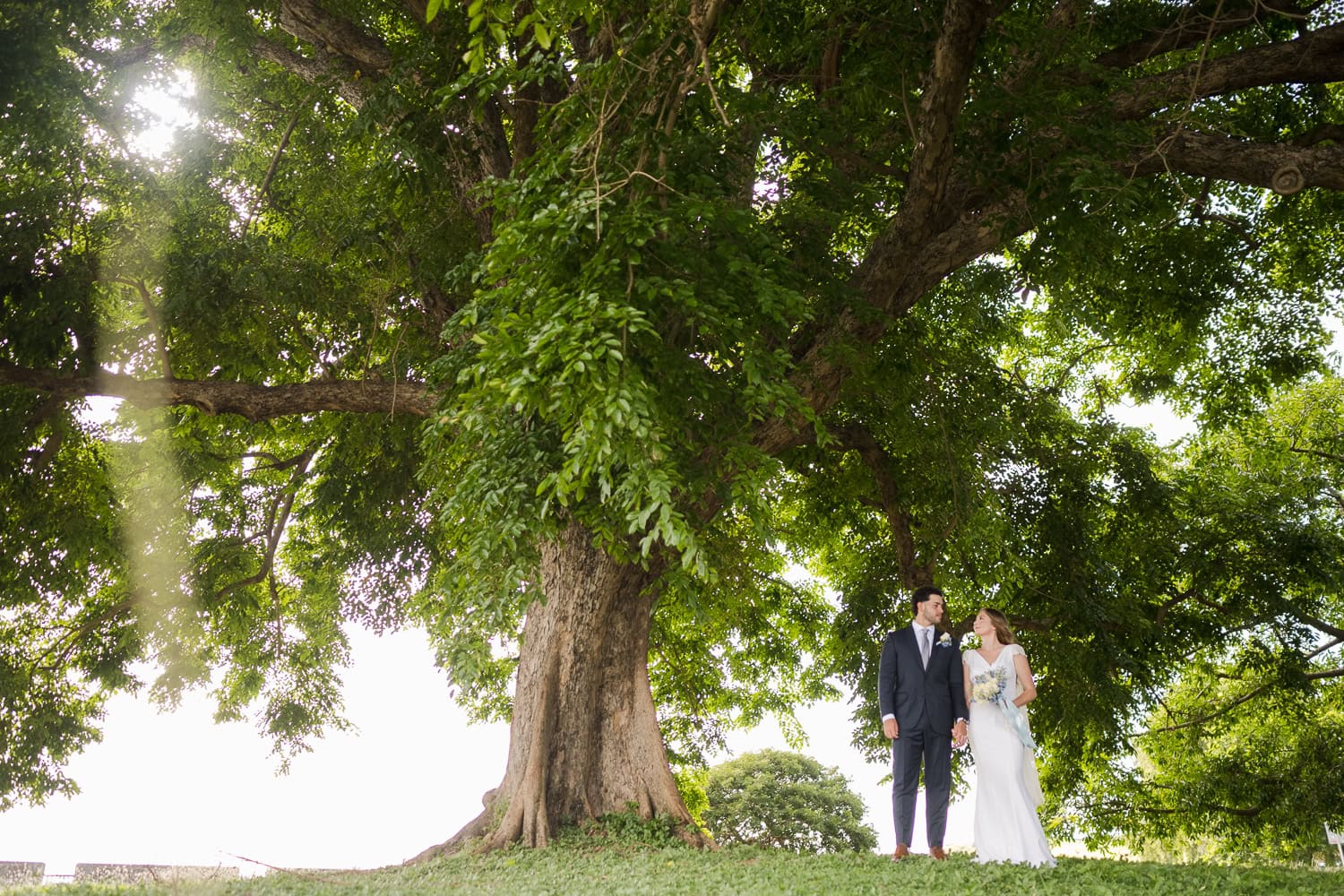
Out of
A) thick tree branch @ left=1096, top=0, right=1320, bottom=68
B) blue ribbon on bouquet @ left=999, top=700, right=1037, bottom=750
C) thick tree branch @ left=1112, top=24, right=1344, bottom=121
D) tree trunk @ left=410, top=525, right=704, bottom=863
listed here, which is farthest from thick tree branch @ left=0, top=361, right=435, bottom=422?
thick tree branch @ left=1096, top=0, right=1320, bottom=68

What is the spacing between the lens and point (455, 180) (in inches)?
406

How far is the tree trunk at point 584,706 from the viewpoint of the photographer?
9.09 m

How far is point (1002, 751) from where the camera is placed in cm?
718

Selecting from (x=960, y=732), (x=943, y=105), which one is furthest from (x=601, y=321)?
(x=960, y=732)

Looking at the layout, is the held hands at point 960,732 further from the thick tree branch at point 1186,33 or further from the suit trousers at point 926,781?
the thick tree branch at point 1186,33

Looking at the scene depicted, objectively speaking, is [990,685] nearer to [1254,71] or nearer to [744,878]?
[744,878]

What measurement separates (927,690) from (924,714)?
182mm

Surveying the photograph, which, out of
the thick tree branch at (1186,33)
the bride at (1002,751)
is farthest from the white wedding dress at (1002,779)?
the thick tree branch at (1186,33)

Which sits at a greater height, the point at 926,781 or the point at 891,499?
the point at 891,499

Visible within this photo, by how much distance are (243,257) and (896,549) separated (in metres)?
9.02

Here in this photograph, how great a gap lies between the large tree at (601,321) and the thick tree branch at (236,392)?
0.14 ft

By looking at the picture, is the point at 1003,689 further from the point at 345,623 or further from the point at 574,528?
the point at 345,623

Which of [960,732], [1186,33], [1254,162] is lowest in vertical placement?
[960,732]

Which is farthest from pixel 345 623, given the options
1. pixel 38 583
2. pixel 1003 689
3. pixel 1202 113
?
pixel 1202 113
